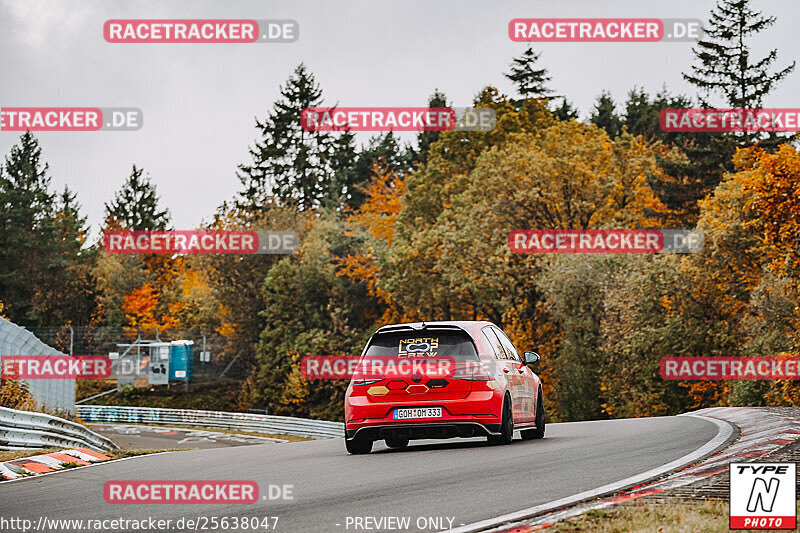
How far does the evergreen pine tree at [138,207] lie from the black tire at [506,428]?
3780 inches

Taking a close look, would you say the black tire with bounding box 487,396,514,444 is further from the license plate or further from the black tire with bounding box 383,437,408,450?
the black tire with bounding box 383,437,408,450

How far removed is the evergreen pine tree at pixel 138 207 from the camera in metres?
106

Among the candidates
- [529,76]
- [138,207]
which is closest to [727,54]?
[529,76]

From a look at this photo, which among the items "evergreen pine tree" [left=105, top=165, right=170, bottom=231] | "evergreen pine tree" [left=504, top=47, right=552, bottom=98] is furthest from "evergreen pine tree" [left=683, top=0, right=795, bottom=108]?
"evergreen pine tree" [left=105, top=165, right=170, bottom=231]

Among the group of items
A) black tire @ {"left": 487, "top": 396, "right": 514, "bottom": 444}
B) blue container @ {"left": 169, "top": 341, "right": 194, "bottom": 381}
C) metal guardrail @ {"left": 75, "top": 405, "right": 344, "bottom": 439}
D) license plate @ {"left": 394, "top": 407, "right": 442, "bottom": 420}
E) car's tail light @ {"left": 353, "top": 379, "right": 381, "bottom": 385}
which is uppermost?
car's tail light @ {"left": 353, "top": 379, "right": 381, "bottom": 385}

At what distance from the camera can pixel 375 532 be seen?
6.89 metres

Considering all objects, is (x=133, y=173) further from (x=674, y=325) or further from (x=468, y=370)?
(x=468, y=370)

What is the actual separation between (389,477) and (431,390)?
294 centimetres

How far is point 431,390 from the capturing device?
1292 cm

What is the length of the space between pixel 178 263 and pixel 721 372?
2651 inches

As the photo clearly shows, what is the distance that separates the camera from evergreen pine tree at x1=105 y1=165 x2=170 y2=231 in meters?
106

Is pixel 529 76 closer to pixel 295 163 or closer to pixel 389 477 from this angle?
pixel 295 163

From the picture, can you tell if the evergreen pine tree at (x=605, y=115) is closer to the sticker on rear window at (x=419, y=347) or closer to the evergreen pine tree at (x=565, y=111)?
the evergreen pine tree at (x=565, y=111)

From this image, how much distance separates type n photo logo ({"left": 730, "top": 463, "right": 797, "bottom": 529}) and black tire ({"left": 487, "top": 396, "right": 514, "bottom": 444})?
5.89 meters
